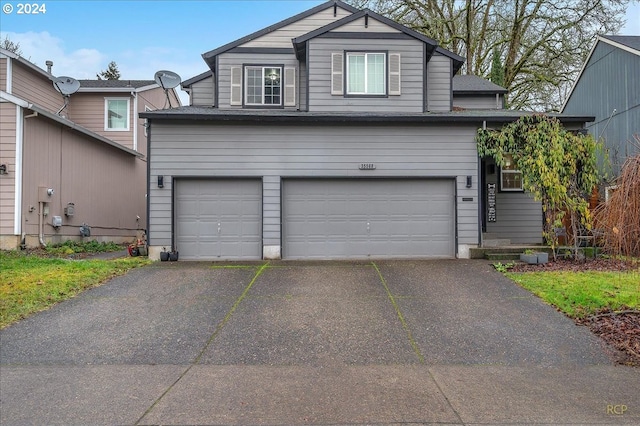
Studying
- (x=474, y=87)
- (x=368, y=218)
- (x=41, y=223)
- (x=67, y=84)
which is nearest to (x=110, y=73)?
(x=67, y=84)

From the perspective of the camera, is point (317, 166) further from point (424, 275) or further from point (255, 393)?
point (255, 393)

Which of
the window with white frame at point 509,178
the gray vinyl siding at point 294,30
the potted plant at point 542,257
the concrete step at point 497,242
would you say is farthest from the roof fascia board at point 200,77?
the potted plant at point 542,257

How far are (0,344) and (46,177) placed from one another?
30.6ft

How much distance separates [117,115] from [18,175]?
7950 millimetres

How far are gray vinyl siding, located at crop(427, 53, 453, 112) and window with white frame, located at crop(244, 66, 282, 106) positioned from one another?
4.50 meters

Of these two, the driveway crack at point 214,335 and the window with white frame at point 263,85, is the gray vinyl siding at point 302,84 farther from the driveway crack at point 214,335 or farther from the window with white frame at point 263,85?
the driveway crack at point 214,335

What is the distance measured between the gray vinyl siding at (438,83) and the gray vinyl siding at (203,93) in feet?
22.2

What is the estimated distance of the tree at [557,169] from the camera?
9.92 m

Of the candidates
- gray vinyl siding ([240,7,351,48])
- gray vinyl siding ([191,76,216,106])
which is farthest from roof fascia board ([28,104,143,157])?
gray vinyl siding ([240,7,351,48])

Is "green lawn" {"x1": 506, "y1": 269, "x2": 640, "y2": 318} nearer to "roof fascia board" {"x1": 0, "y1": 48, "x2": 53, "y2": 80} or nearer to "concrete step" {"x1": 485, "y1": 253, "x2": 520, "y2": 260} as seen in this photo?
"concrete step" {"x1": 485, "y1": 253, "x2": 520, "y2": 260}

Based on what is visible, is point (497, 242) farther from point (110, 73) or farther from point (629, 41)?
point (110, 73)

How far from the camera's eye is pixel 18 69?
50.5 ft

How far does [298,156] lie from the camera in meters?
11.3

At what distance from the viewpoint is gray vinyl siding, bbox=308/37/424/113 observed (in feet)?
39.4
